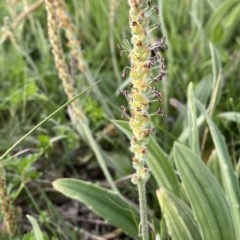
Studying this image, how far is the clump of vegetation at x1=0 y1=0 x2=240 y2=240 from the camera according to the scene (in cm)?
117

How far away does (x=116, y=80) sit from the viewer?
2139 mm

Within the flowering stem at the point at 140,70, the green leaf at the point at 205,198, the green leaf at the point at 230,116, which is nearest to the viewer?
the flowering stem at the point at 140,70

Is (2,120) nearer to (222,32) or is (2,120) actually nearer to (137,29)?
(222,32)

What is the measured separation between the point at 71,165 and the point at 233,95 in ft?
1.94

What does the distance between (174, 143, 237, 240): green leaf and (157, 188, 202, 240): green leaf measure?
6 centimetres

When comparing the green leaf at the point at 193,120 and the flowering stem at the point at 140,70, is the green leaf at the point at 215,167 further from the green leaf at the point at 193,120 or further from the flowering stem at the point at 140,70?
the flowering stem at the point at 140,70

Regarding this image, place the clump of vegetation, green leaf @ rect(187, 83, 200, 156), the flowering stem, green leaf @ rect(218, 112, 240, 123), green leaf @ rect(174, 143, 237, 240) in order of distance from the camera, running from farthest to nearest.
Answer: green leaf @ rect(218, 112, 240, 123) < green leaf @ rect(187, 83, 200, 156) < green leaf @ rect(174, 143, 237, 240) < the clump of vegetation < the flowering stem

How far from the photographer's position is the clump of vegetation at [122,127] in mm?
1169

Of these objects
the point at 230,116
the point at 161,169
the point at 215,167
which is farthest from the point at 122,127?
the point at 230,116

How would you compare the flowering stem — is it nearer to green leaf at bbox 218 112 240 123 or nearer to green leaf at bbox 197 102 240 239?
green leaf at bbox 197 102 240 239

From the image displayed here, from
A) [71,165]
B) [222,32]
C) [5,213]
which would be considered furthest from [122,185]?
[222,32]

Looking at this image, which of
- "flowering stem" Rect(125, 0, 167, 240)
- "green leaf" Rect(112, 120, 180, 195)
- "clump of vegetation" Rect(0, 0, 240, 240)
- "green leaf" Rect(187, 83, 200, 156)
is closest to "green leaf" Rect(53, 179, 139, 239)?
"clump of vegetation" Rect(0, 0, 240, 240)

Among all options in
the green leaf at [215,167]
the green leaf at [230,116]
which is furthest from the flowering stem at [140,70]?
the green leaf at [230,116]

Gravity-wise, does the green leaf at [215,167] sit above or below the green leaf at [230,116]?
below
